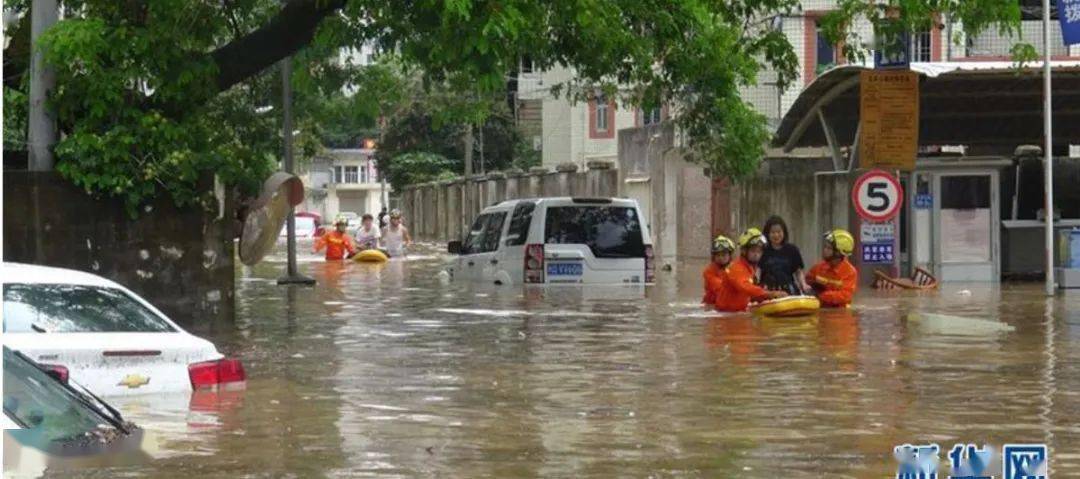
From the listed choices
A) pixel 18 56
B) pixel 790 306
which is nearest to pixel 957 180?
pixel 790 306

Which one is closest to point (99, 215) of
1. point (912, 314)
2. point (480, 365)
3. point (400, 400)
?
point (480, 365)

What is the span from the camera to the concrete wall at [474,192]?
52.0 meters

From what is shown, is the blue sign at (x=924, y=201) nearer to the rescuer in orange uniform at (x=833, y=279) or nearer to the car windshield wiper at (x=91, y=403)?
the rescuer in orange uniform at (x=833, y=279)

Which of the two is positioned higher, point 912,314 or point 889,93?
point 889,93

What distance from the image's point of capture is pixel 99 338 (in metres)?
11.8

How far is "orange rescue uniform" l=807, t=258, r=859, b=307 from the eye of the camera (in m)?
22.7

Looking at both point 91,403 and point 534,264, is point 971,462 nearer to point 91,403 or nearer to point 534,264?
point 91,403

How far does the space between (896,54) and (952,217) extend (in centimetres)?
847

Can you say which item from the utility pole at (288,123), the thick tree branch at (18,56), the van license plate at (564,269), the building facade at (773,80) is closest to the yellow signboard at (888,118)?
the building facade at (773,80)

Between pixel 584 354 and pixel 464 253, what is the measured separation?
41.5 feet

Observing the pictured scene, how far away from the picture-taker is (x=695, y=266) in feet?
132

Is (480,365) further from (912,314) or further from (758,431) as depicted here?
(912,314)

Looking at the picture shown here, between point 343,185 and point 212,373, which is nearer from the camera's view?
point 212,373

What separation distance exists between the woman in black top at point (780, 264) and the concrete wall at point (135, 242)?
599cm
